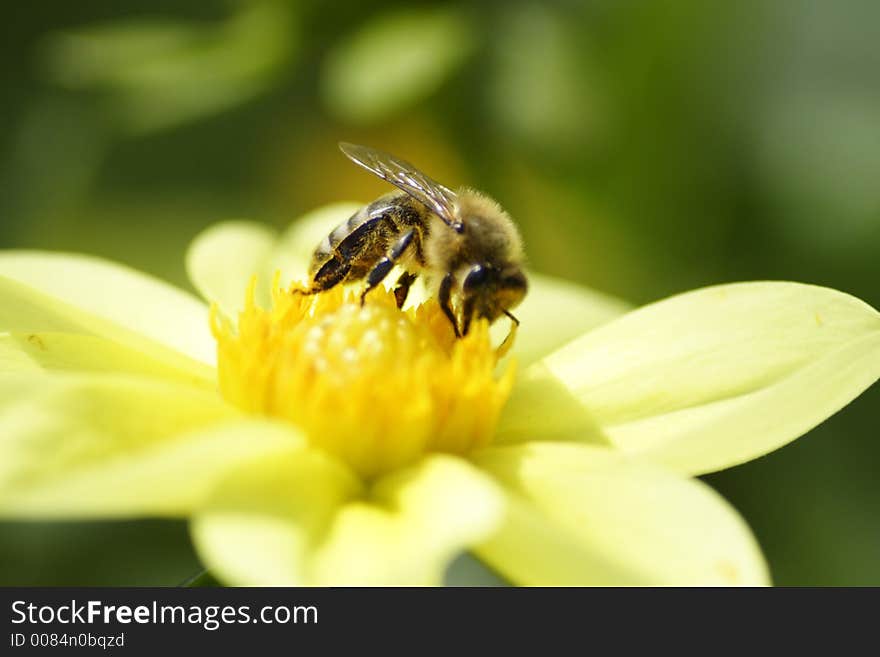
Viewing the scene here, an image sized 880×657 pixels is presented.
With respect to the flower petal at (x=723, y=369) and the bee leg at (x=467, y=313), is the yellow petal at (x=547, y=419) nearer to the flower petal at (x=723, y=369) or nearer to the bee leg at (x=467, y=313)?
the flower petal at (x=723, y=369)

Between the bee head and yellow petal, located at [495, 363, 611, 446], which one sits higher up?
the bee head

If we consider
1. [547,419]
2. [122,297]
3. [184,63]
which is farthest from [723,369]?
[184,63]

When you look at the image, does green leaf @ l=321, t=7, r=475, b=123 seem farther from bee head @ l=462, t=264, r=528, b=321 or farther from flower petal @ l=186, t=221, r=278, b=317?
bee head @ l=462, t=264, r=528, b=321

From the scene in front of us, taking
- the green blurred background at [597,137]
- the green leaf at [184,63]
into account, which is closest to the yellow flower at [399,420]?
the green blurred background at [597,137]

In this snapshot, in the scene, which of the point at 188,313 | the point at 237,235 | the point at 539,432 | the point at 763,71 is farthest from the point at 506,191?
the point at 539,432

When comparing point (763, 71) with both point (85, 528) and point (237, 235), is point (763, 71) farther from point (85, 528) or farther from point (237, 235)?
point (85, 528)

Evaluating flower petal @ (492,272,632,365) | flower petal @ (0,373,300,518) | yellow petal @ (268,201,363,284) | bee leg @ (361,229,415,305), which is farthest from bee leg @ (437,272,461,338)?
yellow petal @ (268,201,363,284)
